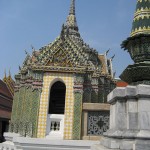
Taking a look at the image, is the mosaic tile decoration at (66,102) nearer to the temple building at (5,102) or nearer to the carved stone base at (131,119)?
the carved stone base at (131,119)

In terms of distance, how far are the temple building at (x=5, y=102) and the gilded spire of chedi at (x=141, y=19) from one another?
20635mm

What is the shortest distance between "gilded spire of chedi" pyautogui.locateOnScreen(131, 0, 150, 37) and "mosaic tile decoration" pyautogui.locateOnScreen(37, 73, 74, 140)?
973 centimetres

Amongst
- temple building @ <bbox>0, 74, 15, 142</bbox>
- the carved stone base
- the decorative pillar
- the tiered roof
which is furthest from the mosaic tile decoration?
temple building @ <bbox>0, 74, 15, 142</bbox>

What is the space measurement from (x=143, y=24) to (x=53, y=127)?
420 inches

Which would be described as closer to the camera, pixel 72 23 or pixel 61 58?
pixel 61 58

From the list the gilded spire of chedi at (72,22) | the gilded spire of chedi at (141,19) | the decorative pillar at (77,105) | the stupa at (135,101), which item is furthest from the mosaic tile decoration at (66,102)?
the gilded spire of chedi at (72,22)

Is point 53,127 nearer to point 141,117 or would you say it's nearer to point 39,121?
point 39,121

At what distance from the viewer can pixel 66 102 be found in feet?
49.0

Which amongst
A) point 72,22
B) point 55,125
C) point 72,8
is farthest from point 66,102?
point 72,8

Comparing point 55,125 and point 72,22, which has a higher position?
point 72,22

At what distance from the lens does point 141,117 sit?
432cm

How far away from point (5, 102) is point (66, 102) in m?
14.4

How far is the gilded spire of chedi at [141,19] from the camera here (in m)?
5.43

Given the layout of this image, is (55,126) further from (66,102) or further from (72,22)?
(72,22)
